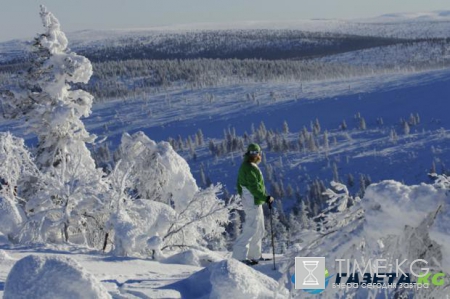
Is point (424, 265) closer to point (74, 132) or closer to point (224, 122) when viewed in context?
point (74, 132)

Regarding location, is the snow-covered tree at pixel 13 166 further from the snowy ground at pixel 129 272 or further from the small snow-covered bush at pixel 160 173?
the snowy ground at pixel 129 272

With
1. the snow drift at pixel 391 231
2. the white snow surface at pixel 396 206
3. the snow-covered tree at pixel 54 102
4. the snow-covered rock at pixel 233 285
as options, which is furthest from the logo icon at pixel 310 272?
the snow-covered tree at pixel 54 102

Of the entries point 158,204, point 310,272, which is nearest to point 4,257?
point 310,272

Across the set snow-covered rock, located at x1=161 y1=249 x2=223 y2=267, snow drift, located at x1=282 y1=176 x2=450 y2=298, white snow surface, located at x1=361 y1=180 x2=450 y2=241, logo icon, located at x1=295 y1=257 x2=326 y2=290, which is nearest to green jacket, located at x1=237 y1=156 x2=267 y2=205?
snow-covered rock, located at x1=161 y1=249 x2=223 y2=267

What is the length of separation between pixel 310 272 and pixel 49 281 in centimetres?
249

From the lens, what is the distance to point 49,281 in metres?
5.54

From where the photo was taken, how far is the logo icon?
4941 mm

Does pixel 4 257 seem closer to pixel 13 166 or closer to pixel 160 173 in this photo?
pixel 13 166

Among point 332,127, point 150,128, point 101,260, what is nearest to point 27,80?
point 101,260

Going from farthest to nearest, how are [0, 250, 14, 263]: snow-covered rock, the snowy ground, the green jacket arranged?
the green jacket, [0, 250, 14, 263]: snow-covered rock, the snowy ground

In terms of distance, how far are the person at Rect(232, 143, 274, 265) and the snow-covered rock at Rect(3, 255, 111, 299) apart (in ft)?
15.0

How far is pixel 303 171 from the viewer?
405 ft

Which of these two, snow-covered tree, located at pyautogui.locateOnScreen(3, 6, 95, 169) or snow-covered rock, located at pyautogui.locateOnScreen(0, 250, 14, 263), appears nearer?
snow-covered rock, located at pyautogui.locateOnScreen(0, 250, 14, 263)

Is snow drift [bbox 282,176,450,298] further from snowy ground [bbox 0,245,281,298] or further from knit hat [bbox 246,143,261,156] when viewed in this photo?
knit hat [bbox 246,143,261,156]
